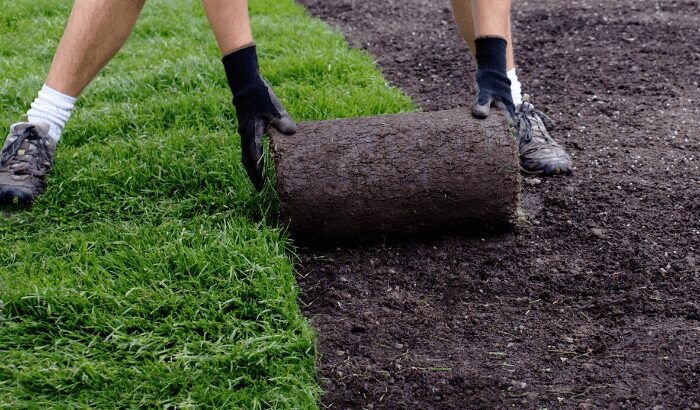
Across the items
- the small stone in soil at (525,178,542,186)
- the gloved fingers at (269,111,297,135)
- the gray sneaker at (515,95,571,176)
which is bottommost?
the small stone in soil at (525,178,542,186)

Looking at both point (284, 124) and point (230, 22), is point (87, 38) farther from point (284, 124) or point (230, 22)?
point (284, 124)

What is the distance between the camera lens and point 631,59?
4441mm

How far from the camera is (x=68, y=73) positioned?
3137 millimetres

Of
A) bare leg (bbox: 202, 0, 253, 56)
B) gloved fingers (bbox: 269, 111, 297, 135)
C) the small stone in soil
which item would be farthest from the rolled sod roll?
the small stone in soil

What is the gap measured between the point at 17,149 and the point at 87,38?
525 millimetres

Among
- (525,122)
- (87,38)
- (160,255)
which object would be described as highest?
(87,38)

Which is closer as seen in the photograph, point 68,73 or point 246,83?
point 246,83

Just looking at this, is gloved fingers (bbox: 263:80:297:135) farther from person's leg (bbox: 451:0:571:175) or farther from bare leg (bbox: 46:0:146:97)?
bare leg (bbox: 46:0:146:97)

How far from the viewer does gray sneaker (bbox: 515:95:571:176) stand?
3.24m

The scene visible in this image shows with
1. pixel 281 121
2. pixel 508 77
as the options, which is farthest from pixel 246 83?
pixel 508 77

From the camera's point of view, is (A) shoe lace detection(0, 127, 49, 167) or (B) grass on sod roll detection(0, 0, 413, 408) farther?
(A) shoe lace detection(0, 127, 49, 167)

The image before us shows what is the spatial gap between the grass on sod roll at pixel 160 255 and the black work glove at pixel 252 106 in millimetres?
146

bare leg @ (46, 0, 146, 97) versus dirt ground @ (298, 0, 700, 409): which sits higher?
bare leg @ (46, 0, 146, 97)

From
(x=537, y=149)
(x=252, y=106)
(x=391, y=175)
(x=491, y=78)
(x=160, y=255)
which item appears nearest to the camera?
(x=160, y=255)
